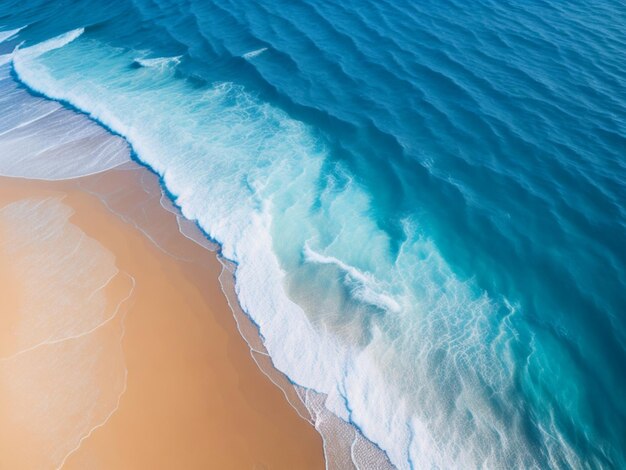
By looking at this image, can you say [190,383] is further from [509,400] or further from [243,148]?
[243,148]

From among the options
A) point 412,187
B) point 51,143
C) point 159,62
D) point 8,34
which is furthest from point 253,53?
point 8,34

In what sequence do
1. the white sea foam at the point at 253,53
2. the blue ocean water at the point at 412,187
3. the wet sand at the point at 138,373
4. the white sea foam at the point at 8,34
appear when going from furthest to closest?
the white sea foam at the point at 8,34 < the white sea foam at the point at 253,53 < the blue ocean water at the point at 412,187 < the wet sand at the point at 138,373

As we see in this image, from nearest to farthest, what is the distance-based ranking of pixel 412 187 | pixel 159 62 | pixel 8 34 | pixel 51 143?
1. pixel 412 187
2. pixel 51 143
3. pixel 159 62
4. pixel 8 34

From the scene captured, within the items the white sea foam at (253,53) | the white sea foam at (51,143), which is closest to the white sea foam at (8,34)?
the white sea foam at (51,143)

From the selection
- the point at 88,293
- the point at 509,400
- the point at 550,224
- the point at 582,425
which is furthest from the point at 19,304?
the point at 550,224

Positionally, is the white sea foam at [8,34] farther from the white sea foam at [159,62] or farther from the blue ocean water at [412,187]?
the white sea foam at [159,62]

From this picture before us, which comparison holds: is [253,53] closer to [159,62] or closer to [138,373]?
[159,62]
